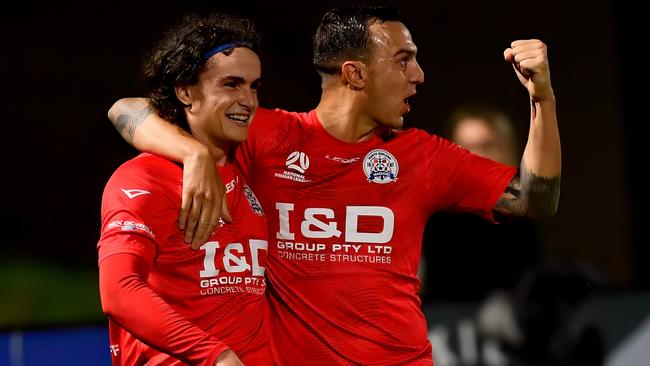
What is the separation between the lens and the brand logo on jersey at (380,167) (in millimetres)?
2781

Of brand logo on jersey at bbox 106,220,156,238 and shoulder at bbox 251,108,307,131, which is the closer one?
brand logo on jersey at bbox 106,220,156,238

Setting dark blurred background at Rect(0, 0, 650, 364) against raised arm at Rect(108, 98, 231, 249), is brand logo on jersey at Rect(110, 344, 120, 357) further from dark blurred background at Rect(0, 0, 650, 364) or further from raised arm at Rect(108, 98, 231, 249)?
dark blurred background at Rect(0, 0, 650, 364)

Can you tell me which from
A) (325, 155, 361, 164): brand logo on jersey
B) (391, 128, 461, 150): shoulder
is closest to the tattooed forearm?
(391, 128, 461, 150): shoulder

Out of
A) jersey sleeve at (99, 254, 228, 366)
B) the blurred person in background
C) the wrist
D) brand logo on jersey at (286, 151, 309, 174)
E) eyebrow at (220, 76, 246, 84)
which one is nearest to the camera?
jersey sleeve at (99, 254, 228, 366)

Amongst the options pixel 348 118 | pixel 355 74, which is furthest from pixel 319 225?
pixel 355 74

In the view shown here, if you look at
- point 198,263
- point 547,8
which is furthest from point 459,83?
point 198,263

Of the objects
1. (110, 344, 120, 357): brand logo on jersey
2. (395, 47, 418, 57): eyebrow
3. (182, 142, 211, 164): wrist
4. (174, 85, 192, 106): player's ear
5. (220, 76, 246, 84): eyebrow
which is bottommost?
(110, 344, 120, 357): brand logo on jersey

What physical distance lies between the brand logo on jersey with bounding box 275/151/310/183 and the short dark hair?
0.29m

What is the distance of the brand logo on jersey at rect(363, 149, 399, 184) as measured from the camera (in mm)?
2781

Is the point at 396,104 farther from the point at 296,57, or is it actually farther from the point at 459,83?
the point at 459,83

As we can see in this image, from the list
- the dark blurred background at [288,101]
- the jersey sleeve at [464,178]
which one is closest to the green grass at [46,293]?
the dark blurred background at [288,101]

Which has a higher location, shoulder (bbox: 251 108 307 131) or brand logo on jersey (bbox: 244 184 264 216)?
shoulder (bbox: 251 108 307 131)

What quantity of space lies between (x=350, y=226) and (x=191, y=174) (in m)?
0.50

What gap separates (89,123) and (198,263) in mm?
2403
